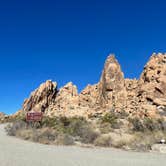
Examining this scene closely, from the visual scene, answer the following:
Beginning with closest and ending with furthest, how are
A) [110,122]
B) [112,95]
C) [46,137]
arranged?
1. [46,137]
2. [110,122]
3. [112,95]

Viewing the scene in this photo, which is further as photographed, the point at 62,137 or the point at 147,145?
the point at 62,137

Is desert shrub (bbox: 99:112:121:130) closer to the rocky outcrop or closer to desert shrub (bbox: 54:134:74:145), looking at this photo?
desert shrub (bbox: 54:134:74:145)

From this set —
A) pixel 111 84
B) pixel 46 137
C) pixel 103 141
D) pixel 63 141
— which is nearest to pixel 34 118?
pixel 46 137

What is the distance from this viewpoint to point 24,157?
13.3 meters

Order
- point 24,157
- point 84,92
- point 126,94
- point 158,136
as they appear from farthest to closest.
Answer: point 84,92, point 126,94, point 158,136, point 24,157

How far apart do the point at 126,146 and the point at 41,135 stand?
6240 millimetres

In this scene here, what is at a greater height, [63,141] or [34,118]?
[34,118]

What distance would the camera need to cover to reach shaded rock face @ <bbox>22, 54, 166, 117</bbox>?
5542cm

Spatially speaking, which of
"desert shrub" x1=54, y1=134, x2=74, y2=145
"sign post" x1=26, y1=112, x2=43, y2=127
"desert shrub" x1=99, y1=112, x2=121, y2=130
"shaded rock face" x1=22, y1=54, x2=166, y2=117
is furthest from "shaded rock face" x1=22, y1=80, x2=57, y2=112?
"desert shrub" x1=54, y1=134, x2=74, y2=145

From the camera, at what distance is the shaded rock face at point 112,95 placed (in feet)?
182

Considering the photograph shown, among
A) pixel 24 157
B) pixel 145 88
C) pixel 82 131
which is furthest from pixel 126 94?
pixel 24 157

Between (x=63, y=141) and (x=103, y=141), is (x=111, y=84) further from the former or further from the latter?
(x=63, y=141)

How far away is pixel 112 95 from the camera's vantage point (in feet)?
250

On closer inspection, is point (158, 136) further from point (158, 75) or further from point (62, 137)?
point (158, 75)
